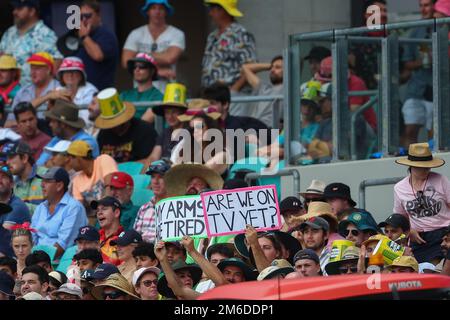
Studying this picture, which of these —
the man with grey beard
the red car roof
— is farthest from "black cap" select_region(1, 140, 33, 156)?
the red car roof

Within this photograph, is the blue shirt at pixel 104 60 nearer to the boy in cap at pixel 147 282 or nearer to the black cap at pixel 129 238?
the black cap at pixel 129 238

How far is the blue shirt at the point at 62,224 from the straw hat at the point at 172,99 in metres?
1.77

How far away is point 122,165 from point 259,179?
2.02 m

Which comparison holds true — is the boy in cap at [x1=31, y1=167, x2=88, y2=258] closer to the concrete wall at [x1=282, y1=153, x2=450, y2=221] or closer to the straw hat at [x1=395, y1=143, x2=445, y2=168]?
the concrete wall at [x1=282, y1=153, x2=450, y2=221]

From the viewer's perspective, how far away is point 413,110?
1425cm

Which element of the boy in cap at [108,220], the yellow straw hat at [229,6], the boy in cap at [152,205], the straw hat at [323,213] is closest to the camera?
the straw hat at [323,213]

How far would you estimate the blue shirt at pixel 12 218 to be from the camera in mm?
14742

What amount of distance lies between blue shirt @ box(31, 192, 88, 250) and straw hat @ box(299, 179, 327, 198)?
230 cm

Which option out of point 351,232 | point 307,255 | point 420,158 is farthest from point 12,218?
point 307,255

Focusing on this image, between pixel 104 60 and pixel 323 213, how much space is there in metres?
6.16

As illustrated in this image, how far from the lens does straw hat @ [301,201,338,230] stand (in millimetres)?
12469

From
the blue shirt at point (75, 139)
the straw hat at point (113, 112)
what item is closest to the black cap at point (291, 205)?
the straw hat at point (113, 112)

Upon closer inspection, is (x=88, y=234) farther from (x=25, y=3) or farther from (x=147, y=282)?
(x=25, y=3)
